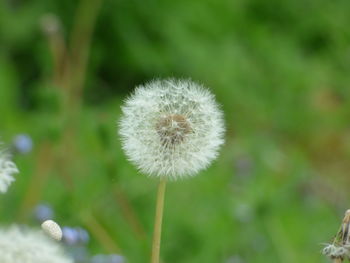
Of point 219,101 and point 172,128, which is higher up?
point 219,101

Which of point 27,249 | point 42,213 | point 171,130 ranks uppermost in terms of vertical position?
point 42,213

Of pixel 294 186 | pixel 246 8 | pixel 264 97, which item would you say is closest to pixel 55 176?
pixel 294 186

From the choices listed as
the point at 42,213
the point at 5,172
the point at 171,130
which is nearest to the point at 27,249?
the point at 5,172

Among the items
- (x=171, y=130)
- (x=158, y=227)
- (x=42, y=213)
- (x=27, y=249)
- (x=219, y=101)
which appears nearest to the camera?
(x=27, y=249)

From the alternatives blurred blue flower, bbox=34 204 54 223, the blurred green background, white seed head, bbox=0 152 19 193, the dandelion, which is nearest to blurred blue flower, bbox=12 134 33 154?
blurred blue flower, bbox=34 204 54 223

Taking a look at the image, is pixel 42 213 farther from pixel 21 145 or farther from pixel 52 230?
pixel 52 230

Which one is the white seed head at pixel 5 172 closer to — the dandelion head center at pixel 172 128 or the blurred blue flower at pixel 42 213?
the dandelion head center at pixel 172 128

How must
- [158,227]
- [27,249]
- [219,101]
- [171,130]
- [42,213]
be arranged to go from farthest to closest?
1. [219,101]
2. [42,213]
3. [171,130]
4. [158,227]
5. [27,249]
